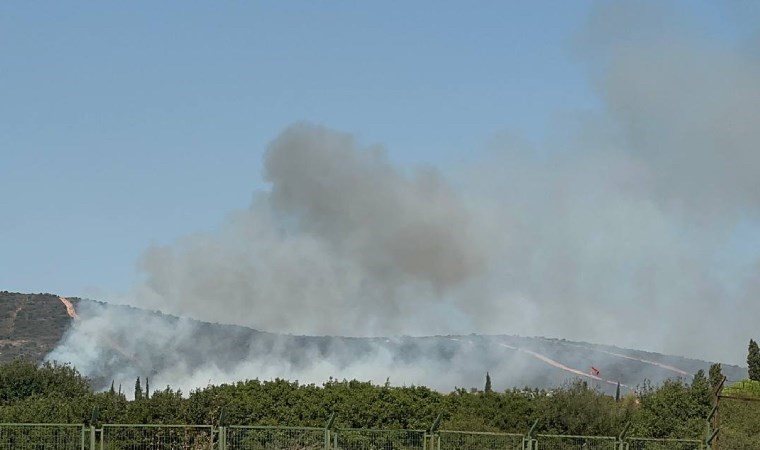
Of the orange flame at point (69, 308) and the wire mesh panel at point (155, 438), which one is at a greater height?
the orange flame at point (69, 308)

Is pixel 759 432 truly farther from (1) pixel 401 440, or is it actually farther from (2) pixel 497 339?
(2) pixel 497 339

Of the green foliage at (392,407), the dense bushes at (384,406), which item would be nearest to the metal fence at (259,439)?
the green foliage at (392,407)

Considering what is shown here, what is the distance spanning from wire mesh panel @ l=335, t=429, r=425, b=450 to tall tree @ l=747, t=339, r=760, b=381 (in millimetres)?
58567

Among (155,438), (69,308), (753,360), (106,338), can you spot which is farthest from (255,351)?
(155,438)

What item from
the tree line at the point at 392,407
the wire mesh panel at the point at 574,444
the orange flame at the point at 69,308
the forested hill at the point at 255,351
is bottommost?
the wire mesh panel at the point at 574,444

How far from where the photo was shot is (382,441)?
3475 cm

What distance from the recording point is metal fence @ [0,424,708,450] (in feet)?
108

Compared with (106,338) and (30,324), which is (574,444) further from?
(30,324)

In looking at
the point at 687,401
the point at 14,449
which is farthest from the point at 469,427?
the point at 687,401

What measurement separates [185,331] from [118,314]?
1419cm

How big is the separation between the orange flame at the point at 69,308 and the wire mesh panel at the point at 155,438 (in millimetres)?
125112

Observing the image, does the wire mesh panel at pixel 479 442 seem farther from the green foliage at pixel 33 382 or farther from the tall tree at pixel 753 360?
the tall tree at pixel 753 360

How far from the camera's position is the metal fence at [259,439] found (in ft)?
108

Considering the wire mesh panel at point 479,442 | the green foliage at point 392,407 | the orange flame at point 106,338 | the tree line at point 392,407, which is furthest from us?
the orange flame at point 106,338
